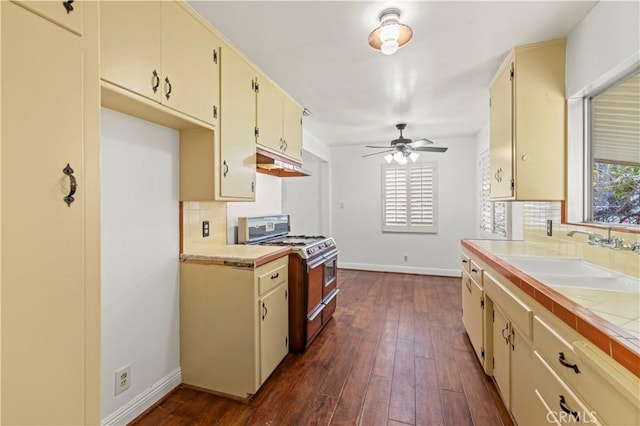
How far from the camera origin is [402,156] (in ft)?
13.6

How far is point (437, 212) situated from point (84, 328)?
17.0 ft

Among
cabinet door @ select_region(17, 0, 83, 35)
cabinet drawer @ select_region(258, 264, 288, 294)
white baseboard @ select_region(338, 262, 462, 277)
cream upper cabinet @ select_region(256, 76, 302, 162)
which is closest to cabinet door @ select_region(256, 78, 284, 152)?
cream upper cabinet @ select_region(256, 76, 302, 162)

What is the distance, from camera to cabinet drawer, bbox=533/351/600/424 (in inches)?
37.0

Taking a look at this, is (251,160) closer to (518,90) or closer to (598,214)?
(518,90)

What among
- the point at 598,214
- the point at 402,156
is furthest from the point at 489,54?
the point at 402,156

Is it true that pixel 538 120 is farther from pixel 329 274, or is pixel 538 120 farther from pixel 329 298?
pixel 329 298

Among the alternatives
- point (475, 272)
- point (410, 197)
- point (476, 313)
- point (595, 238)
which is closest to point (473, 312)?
point (476, 313)

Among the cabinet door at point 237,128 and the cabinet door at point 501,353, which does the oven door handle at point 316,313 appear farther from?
the cabinet door at point 501,353

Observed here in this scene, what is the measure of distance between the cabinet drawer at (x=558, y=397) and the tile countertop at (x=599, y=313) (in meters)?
0.24

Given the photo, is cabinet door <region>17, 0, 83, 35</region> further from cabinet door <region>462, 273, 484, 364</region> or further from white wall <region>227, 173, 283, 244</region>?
cabinet door <region>462, 273, 484, 364</region>

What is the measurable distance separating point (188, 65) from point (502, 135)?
2.52 metres

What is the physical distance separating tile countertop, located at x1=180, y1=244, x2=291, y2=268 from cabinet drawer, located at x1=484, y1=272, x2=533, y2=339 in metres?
1.54

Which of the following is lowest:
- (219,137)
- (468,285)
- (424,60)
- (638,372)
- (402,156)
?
(468,285)

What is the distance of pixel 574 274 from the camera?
1837 mm
